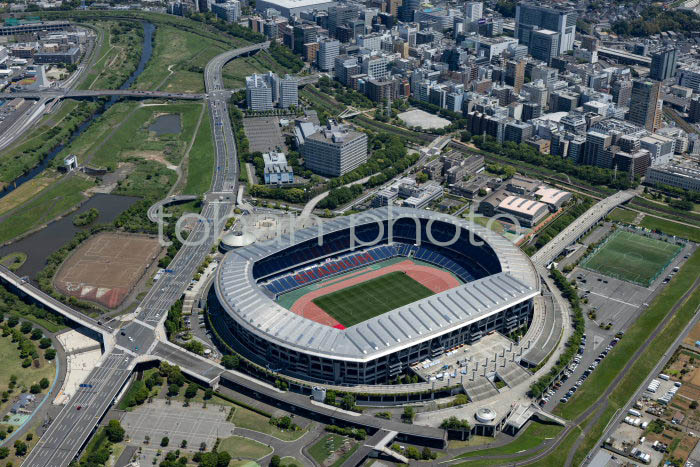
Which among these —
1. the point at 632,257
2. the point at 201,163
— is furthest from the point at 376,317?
the point at 201,163

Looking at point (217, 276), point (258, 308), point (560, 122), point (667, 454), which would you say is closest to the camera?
point (667, 454)

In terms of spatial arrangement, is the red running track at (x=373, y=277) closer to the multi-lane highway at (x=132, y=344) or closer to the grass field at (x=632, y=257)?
the multi-lane highway at (x=132, y=344)

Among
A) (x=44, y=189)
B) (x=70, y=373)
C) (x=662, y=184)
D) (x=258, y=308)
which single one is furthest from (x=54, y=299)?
(x=662, y=184)

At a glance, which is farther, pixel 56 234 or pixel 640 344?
pixel 56 234

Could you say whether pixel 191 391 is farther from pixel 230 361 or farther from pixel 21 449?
pixel 21 449

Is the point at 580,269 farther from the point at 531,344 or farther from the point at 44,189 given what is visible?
the point at 44,189

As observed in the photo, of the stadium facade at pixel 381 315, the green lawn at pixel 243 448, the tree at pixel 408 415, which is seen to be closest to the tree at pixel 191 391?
the stadium facade at pixel 381 315
